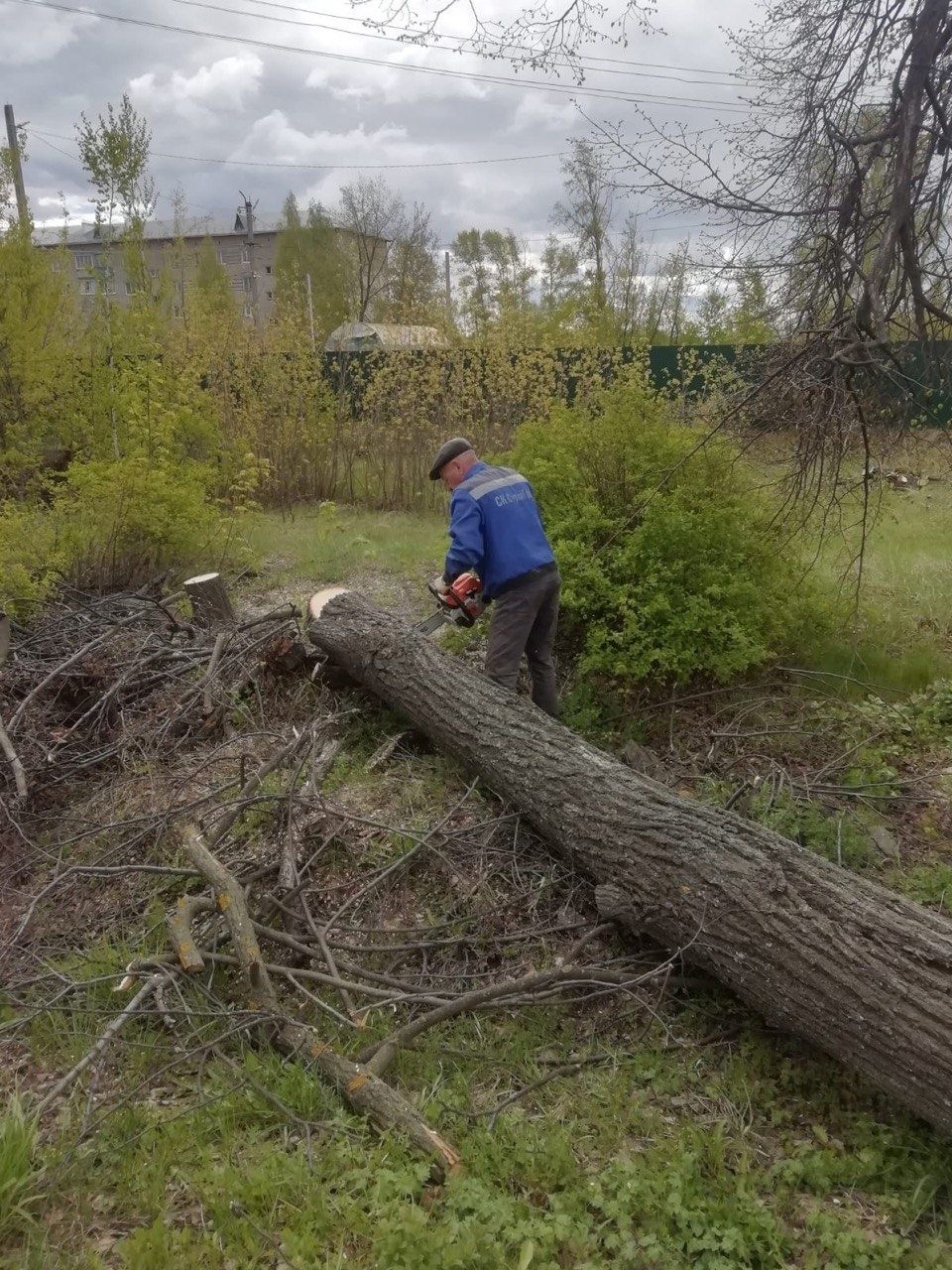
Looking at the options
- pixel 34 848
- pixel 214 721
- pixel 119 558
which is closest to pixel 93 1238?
pixel 34 848

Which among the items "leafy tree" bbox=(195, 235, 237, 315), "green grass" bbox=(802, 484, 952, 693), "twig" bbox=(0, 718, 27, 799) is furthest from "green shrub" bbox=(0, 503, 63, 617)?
"leafy tree" bbox=(195, 235, 237, 315)

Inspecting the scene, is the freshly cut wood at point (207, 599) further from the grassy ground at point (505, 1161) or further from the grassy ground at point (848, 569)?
the grassy ground at point (505, 1161)

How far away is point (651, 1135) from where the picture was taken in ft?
9.29

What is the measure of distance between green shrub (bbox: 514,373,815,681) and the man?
1.77 feet

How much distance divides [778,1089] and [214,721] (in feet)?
11.8

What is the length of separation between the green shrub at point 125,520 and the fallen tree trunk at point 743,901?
13.0ft

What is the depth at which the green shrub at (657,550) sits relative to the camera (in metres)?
5.39

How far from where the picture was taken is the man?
16.0ft

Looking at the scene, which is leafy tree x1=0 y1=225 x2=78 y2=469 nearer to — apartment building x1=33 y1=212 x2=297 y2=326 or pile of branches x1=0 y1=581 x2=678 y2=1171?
apartment building x1=33 y1=212 x2=297 y2=326

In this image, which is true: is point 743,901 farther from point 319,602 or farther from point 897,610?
point 897,610

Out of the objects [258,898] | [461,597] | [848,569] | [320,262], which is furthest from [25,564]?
[320,262]

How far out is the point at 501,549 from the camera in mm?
4949

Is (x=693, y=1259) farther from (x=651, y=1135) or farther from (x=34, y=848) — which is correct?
(x=34, y=848)

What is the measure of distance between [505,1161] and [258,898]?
1.53 metres
